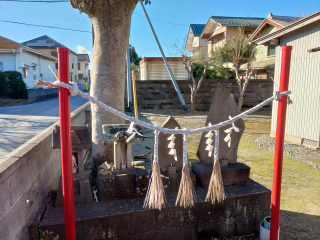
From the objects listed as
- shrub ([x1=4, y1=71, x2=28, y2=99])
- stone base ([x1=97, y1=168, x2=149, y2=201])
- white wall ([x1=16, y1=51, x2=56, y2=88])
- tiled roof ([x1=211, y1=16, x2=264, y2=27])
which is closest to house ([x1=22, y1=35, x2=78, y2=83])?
white wall ([x1=16, y1=51, x2=56, y2=88])

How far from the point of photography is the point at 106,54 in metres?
3.12

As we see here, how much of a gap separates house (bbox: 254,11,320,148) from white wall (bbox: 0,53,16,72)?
19.5 m

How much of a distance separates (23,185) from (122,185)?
975mm

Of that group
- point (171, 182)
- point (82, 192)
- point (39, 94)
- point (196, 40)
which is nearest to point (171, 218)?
point (171, 182)

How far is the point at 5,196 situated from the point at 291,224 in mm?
3115

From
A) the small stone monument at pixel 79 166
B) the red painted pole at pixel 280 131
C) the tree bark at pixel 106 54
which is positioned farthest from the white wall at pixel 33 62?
the red painted pole at pixel 280 131

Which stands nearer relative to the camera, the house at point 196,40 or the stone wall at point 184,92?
the stone wall at point 184,92

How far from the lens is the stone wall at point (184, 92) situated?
1324 cm

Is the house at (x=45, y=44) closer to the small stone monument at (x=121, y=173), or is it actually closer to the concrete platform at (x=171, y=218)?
the small stone monument at (x=121, y=173)

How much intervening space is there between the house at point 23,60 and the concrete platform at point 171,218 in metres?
20.3

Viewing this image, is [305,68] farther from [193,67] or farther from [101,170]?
[193,67]

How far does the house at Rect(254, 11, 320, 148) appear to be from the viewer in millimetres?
5875

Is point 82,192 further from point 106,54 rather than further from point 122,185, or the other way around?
point 106,54

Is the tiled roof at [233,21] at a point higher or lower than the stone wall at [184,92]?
higher
